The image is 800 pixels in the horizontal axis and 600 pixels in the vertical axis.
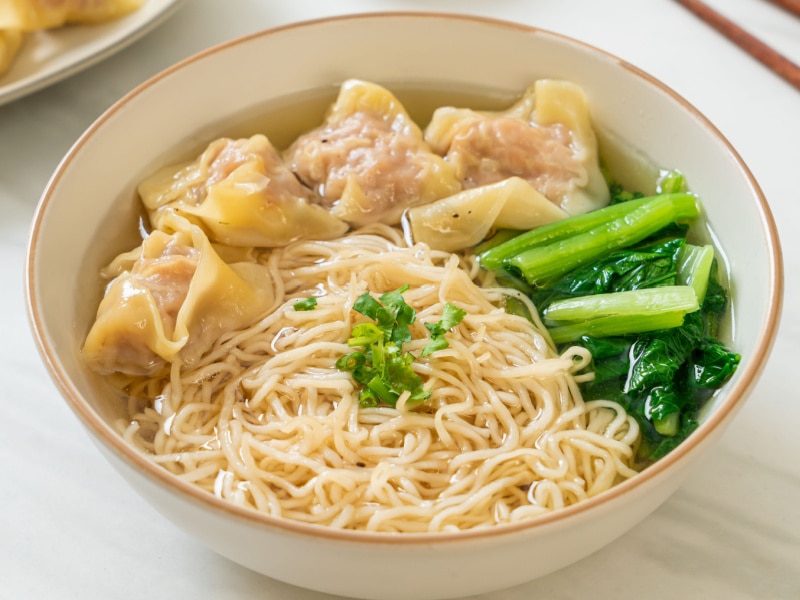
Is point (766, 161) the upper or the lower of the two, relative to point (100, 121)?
lower

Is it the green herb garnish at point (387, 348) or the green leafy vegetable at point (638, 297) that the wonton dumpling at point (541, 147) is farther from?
the green herb garnish at point (387, 348)

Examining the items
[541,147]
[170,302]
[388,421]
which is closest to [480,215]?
[541,147]

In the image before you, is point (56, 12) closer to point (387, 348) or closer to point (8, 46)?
point (8, 46)

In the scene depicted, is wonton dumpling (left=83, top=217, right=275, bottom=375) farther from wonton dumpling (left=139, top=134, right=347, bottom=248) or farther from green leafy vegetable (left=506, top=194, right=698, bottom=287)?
green leafy vegetable (left=506, top=194, right=698, bottom=287)

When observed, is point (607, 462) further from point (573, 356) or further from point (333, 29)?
point (333, 29)

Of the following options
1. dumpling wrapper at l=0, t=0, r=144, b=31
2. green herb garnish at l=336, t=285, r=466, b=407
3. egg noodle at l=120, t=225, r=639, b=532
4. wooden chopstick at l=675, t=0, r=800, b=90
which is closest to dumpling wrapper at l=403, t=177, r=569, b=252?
egg noodle at l=120, t=225, r=639, b=532

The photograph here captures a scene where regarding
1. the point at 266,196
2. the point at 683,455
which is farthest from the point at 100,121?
the point at 683,455
